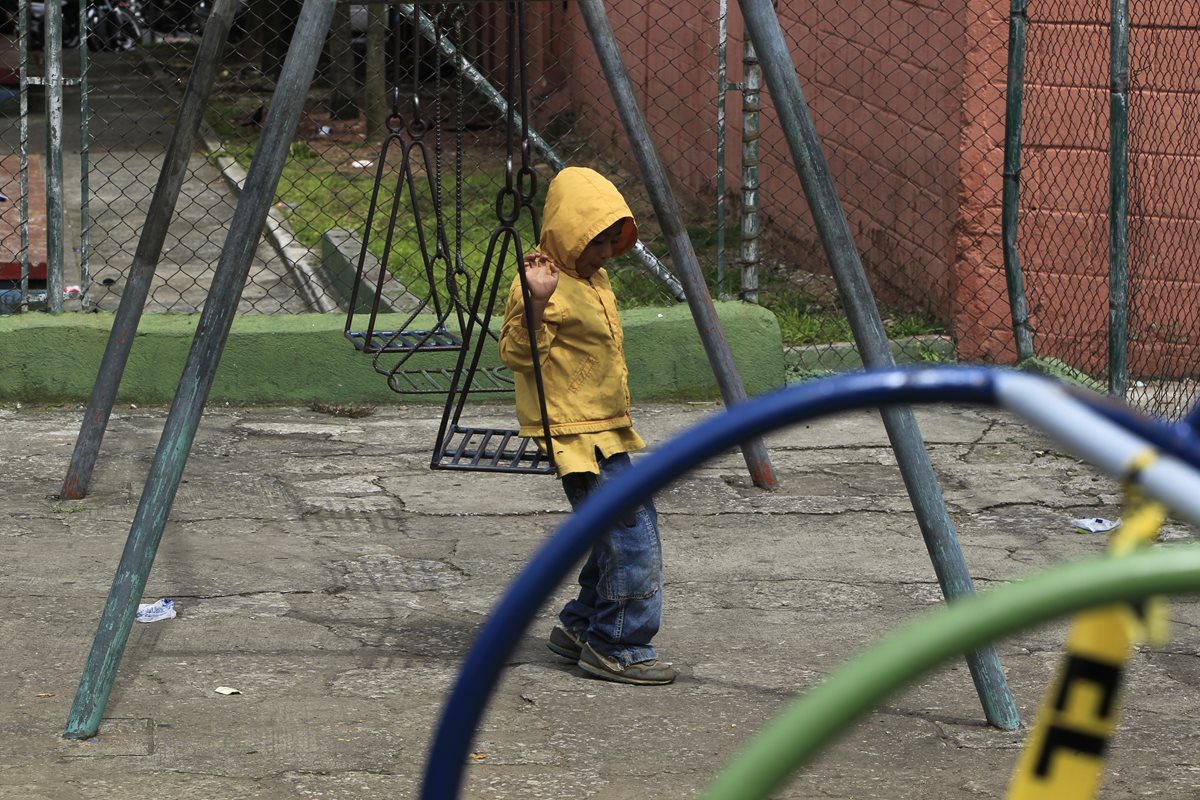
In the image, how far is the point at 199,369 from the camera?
3.77 metres

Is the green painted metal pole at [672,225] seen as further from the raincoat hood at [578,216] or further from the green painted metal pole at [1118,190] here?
the green painted metal pole at [1118,190]

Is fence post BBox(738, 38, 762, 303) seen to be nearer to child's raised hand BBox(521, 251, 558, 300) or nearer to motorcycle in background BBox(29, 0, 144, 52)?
child's raised hand BBox(521, 251, 558, 300)

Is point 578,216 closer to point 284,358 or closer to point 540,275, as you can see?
point 540,275

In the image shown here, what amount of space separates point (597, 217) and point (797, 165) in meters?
0.50

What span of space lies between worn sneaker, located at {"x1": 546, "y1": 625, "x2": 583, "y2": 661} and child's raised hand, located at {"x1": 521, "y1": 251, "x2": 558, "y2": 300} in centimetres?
89

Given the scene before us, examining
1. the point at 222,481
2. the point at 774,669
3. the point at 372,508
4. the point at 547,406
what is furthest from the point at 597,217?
the point at 222,481

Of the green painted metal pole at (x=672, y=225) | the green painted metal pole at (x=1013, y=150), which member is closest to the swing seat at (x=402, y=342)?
the green painted metal pole at (x=672, y=225)

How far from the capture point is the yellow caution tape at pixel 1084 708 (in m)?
1.26

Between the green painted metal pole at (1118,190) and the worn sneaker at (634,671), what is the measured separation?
297cm

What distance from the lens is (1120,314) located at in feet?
20.7

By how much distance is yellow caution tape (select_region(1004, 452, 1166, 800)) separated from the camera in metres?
1.26

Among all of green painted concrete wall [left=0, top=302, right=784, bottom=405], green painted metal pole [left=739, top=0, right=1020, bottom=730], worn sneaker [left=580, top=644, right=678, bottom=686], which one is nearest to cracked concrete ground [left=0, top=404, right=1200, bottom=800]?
worn sneaker [left=580, top=644, right=678, bottom=686]

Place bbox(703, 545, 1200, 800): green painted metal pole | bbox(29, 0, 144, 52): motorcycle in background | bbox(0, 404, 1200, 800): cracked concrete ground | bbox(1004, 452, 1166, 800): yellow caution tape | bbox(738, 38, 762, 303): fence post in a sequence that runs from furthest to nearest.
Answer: bbox(29, 0, 144, 52): motorcycle in background → bbox(738, 38, 762, 303): fence post → bbox(0, 404, 1200, 800): cracked concrete ground → bbox(1004, 452, 1166, 800): yellow caution tape → bbox(703, 545, 1200, 800): green painted metal pole

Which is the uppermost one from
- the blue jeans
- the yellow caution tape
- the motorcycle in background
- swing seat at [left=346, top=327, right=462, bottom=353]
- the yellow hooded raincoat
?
the yellow caution tape
